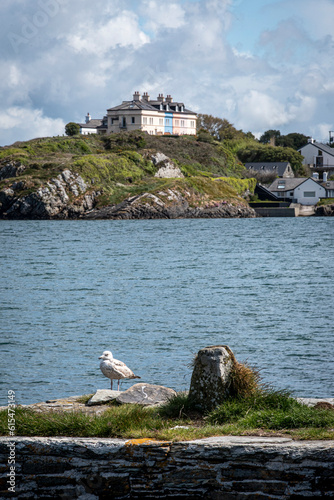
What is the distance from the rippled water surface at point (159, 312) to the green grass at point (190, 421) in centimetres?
695

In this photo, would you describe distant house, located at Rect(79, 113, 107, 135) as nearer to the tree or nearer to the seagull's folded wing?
the tree

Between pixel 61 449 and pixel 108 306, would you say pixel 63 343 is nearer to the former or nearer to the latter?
pixel 108 306

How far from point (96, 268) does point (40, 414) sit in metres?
Answer: 39.5

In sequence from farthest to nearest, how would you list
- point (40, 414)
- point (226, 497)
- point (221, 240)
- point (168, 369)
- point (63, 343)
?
point (221, 240), point (63, 343), point (168, 369), point (40, 414), point (226, 497)

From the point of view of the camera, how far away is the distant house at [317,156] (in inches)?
6496

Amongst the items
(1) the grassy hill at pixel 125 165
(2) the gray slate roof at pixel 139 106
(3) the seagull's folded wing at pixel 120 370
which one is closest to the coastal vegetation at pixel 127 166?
(1) the grassy hill at pixel 125 165

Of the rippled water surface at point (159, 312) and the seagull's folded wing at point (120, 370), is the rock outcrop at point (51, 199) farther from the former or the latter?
the seagull's folded wing at point (120, 370)

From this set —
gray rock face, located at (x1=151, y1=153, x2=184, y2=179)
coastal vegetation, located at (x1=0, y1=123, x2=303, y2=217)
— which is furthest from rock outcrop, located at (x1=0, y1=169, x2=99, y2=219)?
gray rock face, located at (x1=151, y1=153, x2=184, y2=179)

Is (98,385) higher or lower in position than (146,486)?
lower

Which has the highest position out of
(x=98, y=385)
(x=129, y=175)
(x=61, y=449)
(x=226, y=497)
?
(x=129, y=175)

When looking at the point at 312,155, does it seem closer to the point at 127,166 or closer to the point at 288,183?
the point at 288,183

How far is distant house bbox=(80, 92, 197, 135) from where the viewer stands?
143250 mm

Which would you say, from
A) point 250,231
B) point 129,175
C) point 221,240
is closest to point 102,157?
point 129,175

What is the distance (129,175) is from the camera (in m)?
117
